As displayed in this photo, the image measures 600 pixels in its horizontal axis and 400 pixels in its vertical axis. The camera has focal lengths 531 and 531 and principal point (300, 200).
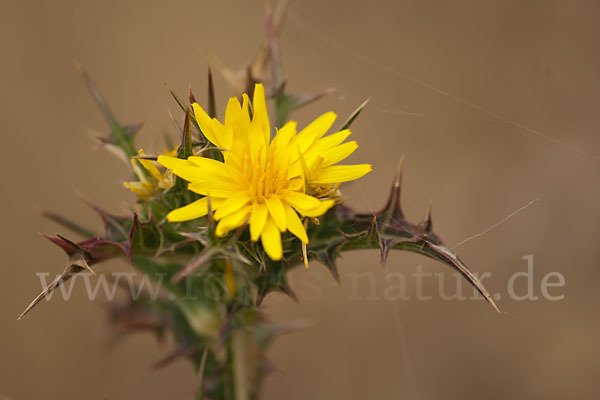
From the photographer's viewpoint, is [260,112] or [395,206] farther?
[395,206]

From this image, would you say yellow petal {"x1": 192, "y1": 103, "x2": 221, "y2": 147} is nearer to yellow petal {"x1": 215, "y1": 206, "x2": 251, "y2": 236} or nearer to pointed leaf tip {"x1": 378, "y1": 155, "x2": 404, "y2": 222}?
yellow petal {"x1": 215, "y1": 206, "x2": 251, "y2": 236}

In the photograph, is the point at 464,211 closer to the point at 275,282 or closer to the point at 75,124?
the point at 275,282

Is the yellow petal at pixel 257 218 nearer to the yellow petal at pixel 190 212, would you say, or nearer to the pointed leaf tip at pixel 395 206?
the yellow petal at pixel 190 212

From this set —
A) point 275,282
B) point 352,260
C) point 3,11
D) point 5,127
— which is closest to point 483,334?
point 352,260

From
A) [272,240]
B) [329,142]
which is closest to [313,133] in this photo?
[329,142]

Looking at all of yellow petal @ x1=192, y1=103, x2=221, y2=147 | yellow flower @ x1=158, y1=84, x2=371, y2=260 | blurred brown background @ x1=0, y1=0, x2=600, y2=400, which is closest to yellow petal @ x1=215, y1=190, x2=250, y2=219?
yellow flower @ x1=158, y1=84, x2=371, y2=260

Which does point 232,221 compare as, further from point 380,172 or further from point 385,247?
point 380,172
